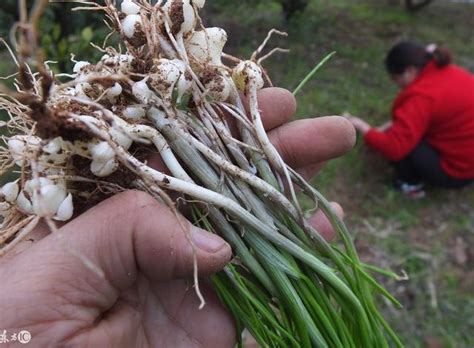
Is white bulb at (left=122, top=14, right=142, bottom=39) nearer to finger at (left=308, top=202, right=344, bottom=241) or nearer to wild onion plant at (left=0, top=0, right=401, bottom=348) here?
wild onion plant at (left=0, top=0, right=401, bottom=348)

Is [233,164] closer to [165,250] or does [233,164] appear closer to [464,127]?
[165,250]

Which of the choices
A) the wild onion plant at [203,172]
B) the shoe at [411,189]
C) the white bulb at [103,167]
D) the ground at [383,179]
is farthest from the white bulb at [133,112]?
the shoe at [411,189]

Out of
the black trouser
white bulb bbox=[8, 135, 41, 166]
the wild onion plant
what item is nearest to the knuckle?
the wild onion plant

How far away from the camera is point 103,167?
38.4 inches

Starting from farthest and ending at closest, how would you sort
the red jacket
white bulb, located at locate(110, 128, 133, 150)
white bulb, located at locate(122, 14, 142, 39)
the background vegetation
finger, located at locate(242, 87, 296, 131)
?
1. the red jacket
2. the background vegetation
3. finger, located at locate(242, 87, 296, 131)
4. white bulb, located at locate(122, 14, 142, 39)
5. white bulb, located at locate(110, 128, 133, 150)

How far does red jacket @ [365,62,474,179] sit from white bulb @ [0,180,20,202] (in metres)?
2.22

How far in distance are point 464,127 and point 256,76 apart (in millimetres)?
2005

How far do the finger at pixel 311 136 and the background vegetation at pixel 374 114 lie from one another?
2.68 feet

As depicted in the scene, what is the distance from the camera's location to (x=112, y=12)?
1136mm

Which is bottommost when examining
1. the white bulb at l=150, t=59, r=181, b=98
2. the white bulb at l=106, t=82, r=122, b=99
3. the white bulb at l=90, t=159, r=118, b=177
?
the white bulb at l=90, t=159, r=118, b=177

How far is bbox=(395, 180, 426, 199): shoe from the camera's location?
2830mm

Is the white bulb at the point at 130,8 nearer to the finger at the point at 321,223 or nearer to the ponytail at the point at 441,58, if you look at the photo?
the finger at the point at 321,223

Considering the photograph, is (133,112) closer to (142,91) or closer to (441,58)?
(142,91)

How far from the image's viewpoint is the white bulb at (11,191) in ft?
3.42
